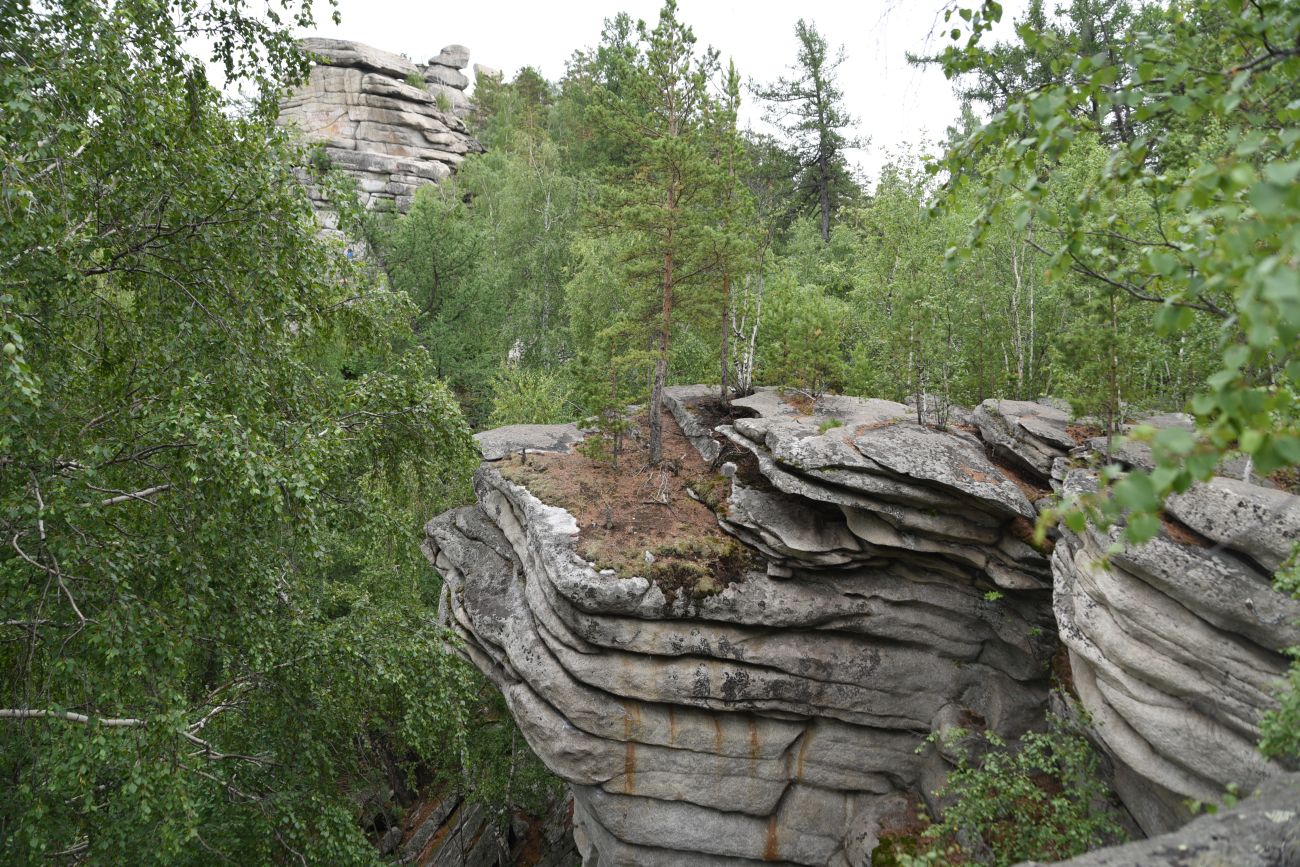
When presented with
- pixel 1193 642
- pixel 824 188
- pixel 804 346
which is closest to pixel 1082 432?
pixel 1193 642

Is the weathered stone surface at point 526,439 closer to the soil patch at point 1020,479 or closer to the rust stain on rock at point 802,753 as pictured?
the rust stain on rock at point 802,753

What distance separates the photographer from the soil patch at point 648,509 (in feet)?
33.4

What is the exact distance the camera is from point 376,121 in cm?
3809

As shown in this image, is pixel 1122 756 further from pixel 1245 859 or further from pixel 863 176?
pixel 863 176

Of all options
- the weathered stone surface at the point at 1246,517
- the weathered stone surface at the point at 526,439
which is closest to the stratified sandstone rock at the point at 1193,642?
the weathered stone surface at the point at 1246,517

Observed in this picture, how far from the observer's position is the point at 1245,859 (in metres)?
3.72

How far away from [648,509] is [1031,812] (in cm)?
626

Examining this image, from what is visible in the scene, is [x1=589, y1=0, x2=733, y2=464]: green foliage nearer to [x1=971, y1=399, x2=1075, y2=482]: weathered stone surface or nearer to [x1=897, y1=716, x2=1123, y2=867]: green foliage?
[x1=971, y1=399, x2=1075, y2=482]: weathered stone surface

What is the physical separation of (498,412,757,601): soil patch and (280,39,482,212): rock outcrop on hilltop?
1090 inches

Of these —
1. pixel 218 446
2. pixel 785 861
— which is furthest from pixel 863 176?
pixel 218 446

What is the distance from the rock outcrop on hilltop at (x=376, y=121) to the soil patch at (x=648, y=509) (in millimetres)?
27696

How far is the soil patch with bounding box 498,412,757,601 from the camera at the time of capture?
1017 cm

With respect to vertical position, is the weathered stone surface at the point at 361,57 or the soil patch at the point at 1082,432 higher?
the weathered stone surface at the point at 361,57

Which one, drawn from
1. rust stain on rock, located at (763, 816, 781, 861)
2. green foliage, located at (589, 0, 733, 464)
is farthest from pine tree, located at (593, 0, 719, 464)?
rust stain on rock, located at (763, 816, 781, 861)
